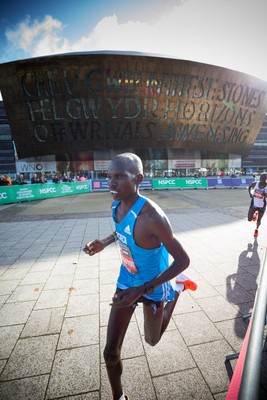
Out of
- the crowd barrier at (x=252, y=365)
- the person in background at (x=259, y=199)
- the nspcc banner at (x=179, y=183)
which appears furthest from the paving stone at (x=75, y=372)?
the nspcc banner at (x=179, y=183)

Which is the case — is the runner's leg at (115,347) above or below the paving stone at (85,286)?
Result: above

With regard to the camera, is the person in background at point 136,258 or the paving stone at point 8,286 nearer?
the person in background at point 136,258

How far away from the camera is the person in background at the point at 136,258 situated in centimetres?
166

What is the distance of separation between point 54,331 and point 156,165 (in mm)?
40066

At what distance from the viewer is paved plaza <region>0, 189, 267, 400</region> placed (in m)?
2.04

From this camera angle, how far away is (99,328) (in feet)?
9.18

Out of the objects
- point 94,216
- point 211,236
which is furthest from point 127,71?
point 211,236

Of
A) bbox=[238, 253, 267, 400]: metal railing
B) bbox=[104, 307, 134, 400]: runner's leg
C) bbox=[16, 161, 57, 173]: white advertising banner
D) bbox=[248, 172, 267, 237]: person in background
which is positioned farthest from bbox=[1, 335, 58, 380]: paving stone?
bbox=[16, 161, 57, 173]: white advertising banner

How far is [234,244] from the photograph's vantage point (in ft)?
19.8

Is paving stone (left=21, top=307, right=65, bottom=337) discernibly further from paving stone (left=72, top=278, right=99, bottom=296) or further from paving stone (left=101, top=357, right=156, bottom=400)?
paving stone (left=101, top=357, right=156, bottom=400)

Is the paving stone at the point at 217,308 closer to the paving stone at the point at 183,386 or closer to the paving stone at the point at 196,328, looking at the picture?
the paving stone at the point at 196,328

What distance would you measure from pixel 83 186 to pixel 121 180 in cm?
2085

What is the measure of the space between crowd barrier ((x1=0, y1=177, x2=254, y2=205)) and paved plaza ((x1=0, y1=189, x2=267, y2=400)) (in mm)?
10688

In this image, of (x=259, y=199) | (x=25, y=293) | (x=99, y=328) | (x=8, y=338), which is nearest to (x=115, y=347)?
(x=99, y=328)
